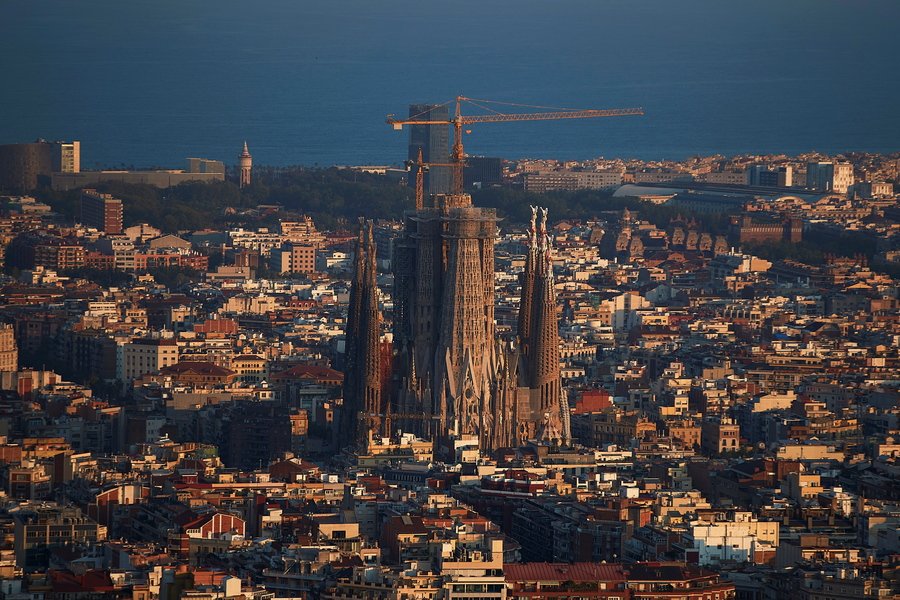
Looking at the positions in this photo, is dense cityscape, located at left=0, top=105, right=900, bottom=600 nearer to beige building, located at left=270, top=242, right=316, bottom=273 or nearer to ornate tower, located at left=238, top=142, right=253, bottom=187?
beige building, located at left=270, top=242, right=316, bottom=273

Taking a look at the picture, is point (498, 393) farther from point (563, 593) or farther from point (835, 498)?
point (563, 593)

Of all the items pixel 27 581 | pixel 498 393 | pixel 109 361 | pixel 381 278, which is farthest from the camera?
pixel 381 278

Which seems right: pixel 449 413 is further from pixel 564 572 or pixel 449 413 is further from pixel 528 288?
pixel 564 572

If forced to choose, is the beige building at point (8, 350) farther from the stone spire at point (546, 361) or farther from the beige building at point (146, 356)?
the stone spire at point (546, 361)

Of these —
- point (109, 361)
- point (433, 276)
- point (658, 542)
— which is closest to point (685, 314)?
point (109, 361)

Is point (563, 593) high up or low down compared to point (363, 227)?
down

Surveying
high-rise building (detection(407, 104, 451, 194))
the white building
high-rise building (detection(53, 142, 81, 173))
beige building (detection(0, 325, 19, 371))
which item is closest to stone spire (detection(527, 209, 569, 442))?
the white building

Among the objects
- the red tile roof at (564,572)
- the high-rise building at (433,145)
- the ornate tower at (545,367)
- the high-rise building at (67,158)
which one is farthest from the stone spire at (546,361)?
the high-rise building at (67,158)

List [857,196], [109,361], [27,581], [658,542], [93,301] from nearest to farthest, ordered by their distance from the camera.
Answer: [27,581], [658,542], [109,361], [93,301], [857,196]
